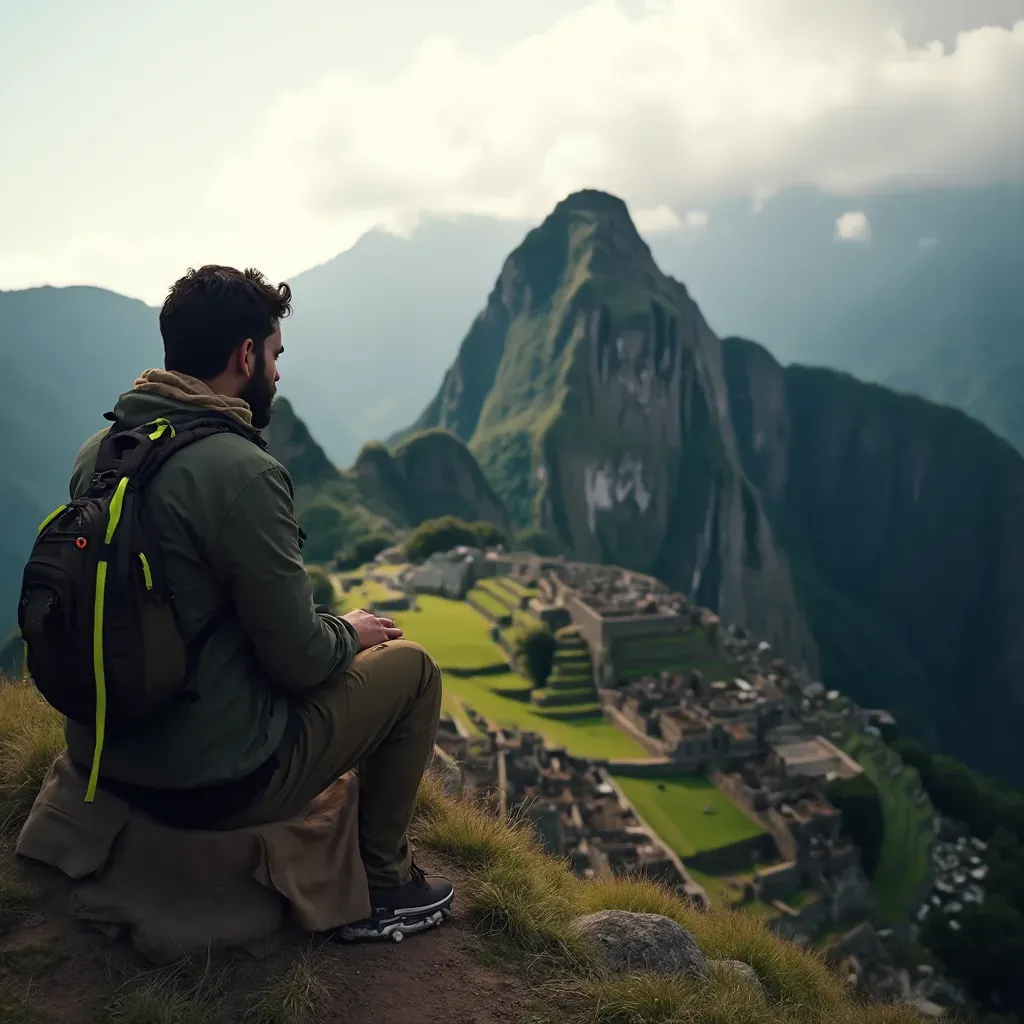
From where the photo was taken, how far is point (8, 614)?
63.3 meters

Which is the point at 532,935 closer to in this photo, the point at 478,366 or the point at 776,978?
the point at 776,978

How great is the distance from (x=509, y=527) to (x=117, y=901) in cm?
9263

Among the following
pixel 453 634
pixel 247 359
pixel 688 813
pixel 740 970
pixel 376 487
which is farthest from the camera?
pixel 376 487

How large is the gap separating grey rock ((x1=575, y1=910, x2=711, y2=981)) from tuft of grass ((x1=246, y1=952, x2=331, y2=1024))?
1.35 metres

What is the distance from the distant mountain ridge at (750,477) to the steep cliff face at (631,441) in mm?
297

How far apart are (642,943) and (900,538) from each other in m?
132

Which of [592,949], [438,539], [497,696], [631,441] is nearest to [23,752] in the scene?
[592,949]

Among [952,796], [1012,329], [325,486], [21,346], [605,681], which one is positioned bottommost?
[952,796]

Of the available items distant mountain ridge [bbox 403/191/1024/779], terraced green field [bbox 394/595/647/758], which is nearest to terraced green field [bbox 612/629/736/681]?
terraced green field [bbox 394/595/647/758]

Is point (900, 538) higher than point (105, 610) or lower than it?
lower

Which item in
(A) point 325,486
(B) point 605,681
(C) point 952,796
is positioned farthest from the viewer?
(A) point 325,486

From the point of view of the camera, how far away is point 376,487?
83.9 metres

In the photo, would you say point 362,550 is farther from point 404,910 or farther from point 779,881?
point 404,910

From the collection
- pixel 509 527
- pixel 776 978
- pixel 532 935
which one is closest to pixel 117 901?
pixel 532 935
